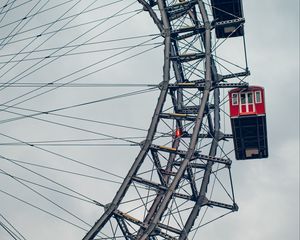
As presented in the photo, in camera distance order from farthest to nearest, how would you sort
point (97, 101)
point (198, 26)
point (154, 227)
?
point (198, 26), point (97, 101), point (154, 227)

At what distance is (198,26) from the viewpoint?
4197 cm

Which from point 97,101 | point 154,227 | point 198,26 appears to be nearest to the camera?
point 154,227

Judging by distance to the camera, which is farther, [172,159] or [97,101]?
[172,159]

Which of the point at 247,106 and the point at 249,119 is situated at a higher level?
the point at 247,106

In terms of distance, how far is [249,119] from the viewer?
41.0m

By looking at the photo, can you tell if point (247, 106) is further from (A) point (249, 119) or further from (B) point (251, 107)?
(A) point (249, 119)

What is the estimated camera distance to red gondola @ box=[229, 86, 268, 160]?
40.9 m

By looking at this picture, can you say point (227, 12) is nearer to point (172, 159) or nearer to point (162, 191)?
point (172, 159)

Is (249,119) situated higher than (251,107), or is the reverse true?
(251,107)

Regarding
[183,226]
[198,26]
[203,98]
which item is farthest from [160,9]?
[183,226]

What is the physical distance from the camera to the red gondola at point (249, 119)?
1612 inches

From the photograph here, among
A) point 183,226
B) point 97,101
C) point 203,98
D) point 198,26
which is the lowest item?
point 183,226

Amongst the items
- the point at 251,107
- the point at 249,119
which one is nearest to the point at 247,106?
the point at 251,107

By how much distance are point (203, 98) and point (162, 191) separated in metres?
5.64
